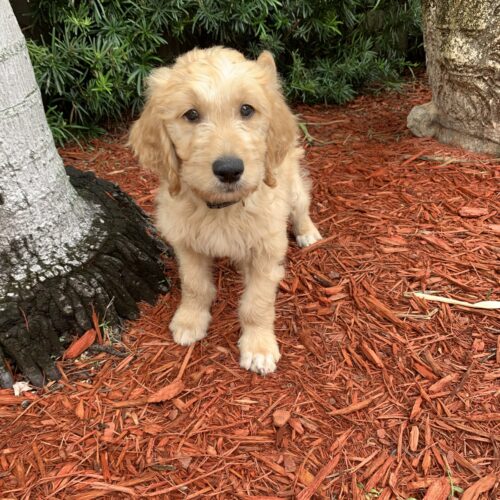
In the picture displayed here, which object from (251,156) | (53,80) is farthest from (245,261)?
(53,80)

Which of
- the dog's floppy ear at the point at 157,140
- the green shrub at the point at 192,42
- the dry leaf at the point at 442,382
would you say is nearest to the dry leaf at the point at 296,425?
the dry leaf at the point at 442,382

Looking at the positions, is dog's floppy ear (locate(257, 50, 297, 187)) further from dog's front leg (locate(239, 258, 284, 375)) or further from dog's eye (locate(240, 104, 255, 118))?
dog's front leg (locate(239, 258, 284, 375))

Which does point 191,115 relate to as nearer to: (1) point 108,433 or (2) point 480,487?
(1) point 108,433

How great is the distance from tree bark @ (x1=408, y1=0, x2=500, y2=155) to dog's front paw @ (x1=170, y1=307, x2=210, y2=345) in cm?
306

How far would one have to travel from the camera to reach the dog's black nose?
2.22m

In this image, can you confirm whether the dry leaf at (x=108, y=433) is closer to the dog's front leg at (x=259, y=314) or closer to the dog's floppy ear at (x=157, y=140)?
the dog's front leg at (x=259, y=314)

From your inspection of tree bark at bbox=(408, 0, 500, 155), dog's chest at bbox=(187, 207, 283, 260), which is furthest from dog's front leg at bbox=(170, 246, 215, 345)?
tree bark at bbox=(408, 0, 500, 155)

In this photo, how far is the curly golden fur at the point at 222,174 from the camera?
7.66 feet

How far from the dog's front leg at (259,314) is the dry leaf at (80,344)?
2.85ft

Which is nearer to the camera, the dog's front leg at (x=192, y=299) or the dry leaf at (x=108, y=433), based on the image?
the dry leaf at (x=108, y=433)

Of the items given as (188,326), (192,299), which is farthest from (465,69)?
(188,326)

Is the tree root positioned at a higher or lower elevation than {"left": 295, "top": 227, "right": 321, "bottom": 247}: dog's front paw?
higher

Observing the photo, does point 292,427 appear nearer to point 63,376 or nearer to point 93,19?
point 63,376

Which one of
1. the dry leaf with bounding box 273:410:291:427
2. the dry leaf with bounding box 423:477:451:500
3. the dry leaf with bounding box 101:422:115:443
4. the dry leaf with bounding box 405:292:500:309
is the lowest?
the dry leaf with bounding box 423:477:451:500
